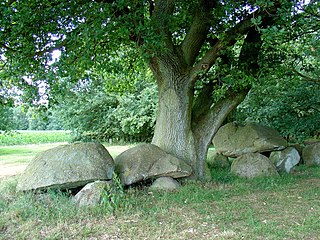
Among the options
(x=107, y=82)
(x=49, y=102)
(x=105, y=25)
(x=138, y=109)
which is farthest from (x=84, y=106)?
(x=105, y=25)

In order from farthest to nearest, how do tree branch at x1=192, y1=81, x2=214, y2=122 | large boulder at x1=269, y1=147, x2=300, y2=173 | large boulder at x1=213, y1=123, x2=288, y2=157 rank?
large boulder at x1=213, y1=123, x2=288, y2=157
large boulder at x1=269, y1=147, x2=300, y2=173
tree branch at x1=192, y1=81, x2=214, y2=122

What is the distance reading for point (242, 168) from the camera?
8945 mm

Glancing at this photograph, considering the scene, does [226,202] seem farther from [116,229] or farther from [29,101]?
[29,101]

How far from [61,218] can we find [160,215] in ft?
5.28

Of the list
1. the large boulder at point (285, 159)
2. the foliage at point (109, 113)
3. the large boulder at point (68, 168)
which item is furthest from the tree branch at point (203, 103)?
the foliage at point (109, 113)

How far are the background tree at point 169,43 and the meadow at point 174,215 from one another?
2.20m

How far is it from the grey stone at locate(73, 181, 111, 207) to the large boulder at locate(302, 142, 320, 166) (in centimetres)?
809

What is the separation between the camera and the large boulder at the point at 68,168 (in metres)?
6.18

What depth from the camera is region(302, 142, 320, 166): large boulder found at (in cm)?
1085

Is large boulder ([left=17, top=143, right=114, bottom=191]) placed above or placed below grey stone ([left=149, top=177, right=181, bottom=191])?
above

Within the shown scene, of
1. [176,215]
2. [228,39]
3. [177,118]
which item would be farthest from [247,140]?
[176,215]

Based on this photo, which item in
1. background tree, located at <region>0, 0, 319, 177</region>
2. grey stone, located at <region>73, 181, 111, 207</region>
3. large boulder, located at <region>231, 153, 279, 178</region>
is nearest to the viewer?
grey stone, located at <region>73, 181, 111, 207</region>

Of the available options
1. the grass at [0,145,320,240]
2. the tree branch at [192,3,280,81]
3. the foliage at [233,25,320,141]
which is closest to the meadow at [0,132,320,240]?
the grass at [0,145,320,240]

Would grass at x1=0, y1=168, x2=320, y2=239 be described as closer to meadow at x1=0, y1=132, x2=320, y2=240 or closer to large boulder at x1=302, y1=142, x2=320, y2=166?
meadow at x1=0, y1=132, x2=320, y2=240
